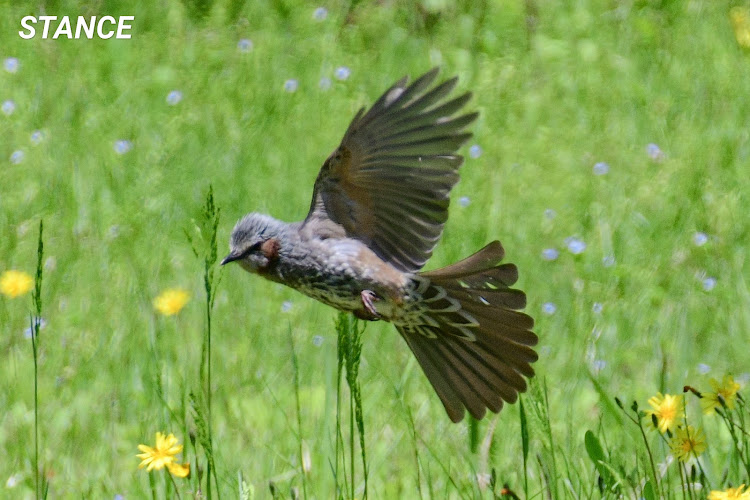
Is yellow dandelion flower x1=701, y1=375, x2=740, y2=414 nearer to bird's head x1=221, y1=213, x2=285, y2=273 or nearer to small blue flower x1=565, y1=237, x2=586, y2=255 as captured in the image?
bird's head x1=221, y1=213, x2=285, y2=273

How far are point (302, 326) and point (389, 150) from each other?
5.15 feet

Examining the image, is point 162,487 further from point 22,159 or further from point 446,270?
point 22,159

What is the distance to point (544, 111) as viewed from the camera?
7.17 m

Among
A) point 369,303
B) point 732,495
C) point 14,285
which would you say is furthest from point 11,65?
point 732,495

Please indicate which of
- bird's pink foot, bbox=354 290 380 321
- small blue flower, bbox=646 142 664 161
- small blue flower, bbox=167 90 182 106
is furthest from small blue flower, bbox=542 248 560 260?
small blue flower, bbox=167 90 182 106

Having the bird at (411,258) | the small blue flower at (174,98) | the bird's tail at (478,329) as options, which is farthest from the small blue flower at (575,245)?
the small blue flower at (174,98)

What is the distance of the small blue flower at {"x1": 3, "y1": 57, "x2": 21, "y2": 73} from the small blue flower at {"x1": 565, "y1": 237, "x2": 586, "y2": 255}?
3134mm

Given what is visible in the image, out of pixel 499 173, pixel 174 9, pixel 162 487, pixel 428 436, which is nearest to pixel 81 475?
pixel 162 487

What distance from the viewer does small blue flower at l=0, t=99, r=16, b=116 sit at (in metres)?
6.99

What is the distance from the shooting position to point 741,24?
781 centimetres

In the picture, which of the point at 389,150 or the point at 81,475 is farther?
the point at 81,475

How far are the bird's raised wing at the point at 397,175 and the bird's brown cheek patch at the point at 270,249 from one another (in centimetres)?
14

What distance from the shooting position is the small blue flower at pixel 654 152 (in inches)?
261

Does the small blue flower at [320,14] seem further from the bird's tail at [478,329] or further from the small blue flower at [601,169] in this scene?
the bird's tail at [478,329]
